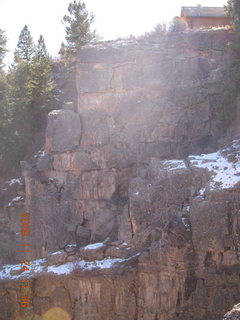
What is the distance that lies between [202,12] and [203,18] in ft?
2.08

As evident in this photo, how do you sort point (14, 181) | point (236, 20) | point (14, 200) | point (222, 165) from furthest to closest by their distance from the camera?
point (14, 181)
point (14, 200)
point (236, 20)
point (222, 165)

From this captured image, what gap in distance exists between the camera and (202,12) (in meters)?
25.8

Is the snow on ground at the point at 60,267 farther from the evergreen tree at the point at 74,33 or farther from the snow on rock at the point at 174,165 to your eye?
the evergreen tree at the point at 74,33

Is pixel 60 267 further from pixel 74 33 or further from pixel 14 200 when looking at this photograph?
pixel 74 33

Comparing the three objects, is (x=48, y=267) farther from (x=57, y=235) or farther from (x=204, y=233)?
(x=204, y=233)

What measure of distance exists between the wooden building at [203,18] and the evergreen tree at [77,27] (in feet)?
20.0

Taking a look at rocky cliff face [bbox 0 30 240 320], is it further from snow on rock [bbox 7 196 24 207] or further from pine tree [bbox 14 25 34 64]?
pine tree [bbox 14 25 34 64]

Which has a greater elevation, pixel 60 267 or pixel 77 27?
pixel 77 27

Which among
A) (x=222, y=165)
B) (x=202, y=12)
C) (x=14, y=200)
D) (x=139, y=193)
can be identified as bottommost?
(x=14, y=200)

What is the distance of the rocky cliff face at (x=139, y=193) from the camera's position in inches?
580

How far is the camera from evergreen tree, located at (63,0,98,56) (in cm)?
2658

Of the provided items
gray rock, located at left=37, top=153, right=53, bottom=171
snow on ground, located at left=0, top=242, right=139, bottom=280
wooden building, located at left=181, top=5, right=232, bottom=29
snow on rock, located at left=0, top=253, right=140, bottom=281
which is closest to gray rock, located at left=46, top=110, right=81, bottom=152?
gray rock, located at left=37, top=153, right=53, bottom=171

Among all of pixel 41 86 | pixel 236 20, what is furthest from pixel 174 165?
pixel 41 86

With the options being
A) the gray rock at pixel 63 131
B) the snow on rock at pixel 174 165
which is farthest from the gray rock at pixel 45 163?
the snow on rock at pixel 174 165
